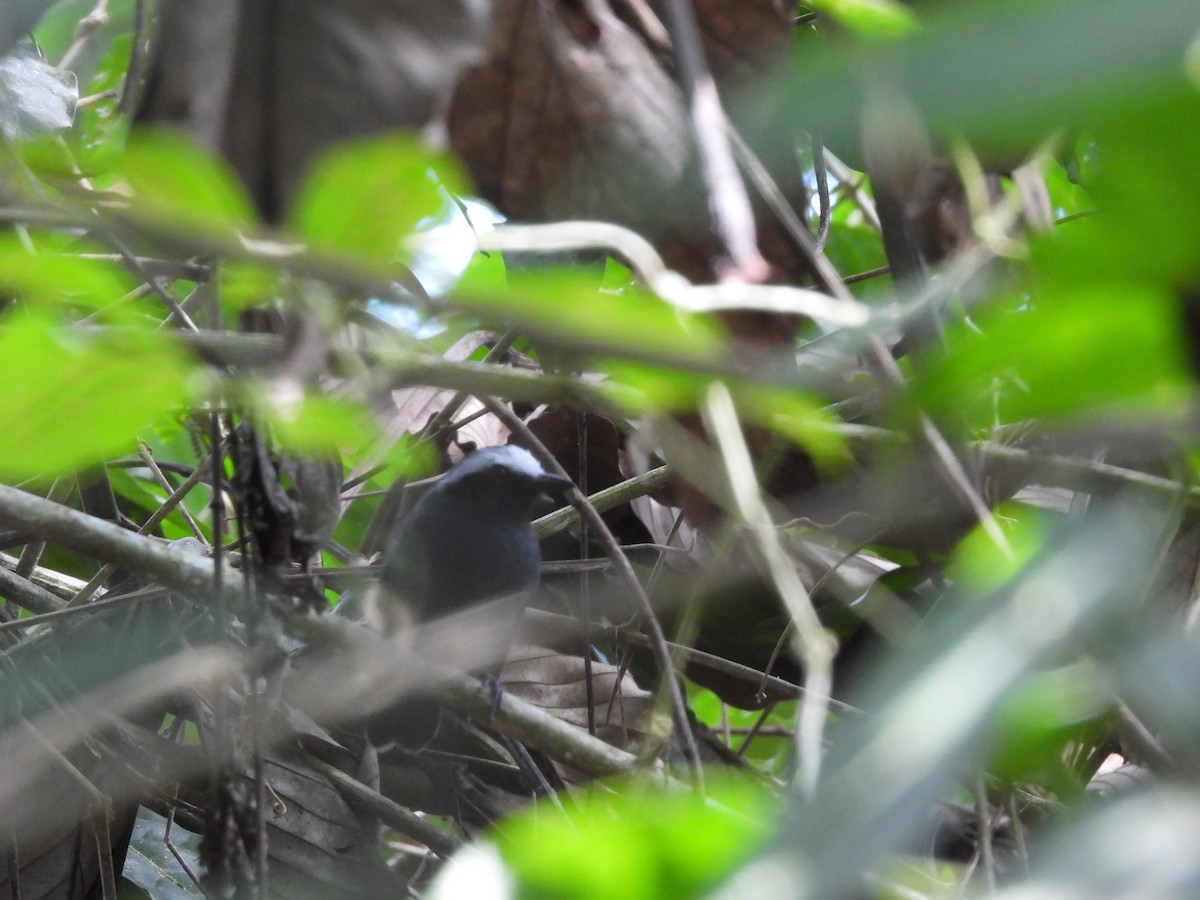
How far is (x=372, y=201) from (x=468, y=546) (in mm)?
3104

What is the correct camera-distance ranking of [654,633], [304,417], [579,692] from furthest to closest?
[579,692] < [654,633] < [304,417]

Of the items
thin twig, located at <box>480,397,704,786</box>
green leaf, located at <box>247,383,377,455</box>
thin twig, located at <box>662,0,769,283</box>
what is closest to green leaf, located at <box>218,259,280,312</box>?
green leaf, located at <box>247,383,377,455</box>

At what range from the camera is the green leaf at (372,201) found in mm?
535

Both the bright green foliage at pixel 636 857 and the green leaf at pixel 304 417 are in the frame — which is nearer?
the bright green foliage at pixel 636 857

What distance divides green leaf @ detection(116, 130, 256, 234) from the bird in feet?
8.91

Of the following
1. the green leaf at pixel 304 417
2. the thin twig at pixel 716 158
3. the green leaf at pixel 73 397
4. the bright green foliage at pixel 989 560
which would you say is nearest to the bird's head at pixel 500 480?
the bright green foliage at pixel 989 560

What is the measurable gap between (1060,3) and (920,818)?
367mm

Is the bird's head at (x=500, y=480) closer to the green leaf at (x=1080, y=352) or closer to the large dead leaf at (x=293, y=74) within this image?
the large dead leaf at (x=293, y=74)

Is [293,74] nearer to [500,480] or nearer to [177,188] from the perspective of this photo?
[177,188]

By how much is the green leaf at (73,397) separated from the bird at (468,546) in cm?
271

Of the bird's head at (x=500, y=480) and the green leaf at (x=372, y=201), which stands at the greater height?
the green leaf at (x=372, y=201)

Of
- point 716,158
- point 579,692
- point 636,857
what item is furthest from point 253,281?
point 579,692

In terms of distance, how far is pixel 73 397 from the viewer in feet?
1.85

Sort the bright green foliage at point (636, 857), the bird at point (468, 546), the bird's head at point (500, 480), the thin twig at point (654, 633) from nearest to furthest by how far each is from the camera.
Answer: the bright green foliage at point (636, 857), the thin twig at point (654, 633), the bird at point (468, 546), the bird's head at point (500, 480)
